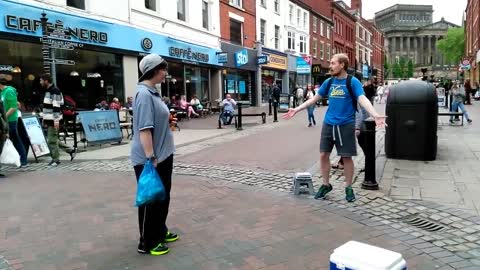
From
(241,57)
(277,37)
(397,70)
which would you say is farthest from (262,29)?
(397,70)

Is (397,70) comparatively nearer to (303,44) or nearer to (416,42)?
(416,42)

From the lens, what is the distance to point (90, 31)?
15.7 meters

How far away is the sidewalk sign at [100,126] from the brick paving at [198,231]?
185 inches

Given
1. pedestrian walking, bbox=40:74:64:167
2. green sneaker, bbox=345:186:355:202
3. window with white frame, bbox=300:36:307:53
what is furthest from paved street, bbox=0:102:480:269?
window with white frame, bbox=300:36:307:53

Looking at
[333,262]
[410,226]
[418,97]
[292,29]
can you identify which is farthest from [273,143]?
[292,29]

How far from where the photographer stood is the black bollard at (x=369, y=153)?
19.5 feet

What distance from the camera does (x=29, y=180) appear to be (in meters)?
7.50

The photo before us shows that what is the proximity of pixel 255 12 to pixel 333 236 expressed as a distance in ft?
92.7

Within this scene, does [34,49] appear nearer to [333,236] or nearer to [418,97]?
[418,97]

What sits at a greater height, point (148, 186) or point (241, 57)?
point (241, 57)

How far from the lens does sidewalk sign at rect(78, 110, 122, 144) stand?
11258mm

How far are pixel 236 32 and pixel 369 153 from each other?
946 inches

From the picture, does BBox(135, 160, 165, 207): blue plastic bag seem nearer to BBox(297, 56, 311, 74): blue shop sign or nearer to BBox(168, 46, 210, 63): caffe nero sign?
BBox(168, 46, 210, 63): caffe nero sign

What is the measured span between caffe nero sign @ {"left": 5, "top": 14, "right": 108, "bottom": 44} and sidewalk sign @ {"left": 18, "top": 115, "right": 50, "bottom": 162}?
2806 mm
